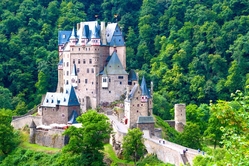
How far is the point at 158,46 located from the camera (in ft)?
292

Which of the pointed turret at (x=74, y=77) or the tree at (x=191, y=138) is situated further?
the pointed turret at (x=74, y=77)

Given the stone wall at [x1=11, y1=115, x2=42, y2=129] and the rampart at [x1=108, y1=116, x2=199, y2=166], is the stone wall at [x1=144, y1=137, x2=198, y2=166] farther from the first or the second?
the stone wall at [x1=11, y1=115, x2=42, y2=129]

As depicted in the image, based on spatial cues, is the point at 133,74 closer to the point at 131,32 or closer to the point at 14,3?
the point at 131,32

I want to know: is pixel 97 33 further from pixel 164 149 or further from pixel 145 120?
pixel 164 149

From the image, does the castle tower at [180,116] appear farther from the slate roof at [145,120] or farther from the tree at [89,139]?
the tree at [89,139]

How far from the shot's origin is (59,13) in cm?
9362

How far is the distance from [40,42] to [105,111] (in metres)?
30.1

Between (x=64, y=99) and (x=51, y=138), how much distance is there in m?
4.40

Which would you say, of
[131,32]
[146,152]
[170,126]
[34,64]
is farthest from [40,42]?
[146,152]

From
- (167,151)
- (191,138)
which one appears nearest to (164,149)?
(167,151)

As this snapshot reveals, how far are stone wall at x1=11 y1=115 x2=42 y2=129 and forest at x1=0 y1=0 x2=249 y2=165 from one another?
22.6 feet

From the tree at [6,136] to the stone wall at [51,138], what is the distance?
2.29 meters

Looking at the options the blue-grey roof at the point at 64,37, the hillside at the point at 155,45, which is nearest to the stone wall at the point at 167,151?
the hillside at the point at 155,45

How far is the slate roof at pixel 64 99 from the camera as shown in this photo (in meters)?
57.0
